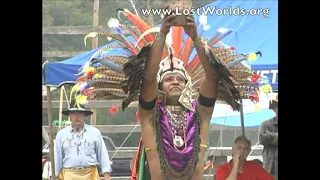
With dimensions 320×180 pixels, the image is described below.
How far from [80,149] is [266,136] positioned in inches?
46.4

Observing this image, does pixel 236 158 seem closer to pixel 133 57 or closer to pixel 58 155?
pixel 133 57

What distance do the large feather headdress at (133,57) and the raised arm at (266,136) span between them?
1.22 ft

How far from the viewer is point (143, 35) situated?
17.4 ft

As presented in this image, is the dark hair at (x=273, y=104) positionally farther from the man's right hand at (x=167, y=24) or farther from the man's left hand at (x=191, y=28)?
the man's right hand at (x=167, y=24)

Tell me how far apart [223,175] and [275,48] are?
0.86m

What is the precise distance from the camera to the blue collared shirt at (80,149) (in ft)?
18.0

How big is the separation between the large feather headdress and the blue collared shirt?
Answer: 0.23 metres

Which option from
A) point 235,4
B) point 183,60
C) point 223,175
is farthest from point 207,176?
point 235,4

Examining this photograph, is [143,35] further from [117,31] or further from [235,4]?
[235,4]

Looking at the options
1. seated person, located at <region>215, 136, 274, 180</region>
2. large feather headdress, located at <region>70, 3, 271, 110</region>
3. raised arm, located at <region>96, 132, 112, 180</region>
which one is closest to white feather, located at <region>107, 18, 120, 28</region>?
large feather headdress, located at <region>70, 3, 271, 110</region>

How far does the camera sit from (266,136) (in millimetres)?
5609

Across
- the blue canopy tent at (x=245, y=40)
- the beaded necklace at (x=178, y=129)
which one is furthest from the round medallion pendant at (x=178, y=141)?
the blue canopy tent at (x=245, y=40)

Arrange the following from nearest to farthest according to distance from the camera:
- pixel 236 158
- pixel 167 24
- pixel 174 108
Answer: pixel 167 24 → pixel 174 108 → pixel 236 158

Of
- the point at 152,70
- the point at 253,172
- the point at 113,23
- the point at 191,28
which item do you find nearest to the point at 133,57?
the point at 152,70
